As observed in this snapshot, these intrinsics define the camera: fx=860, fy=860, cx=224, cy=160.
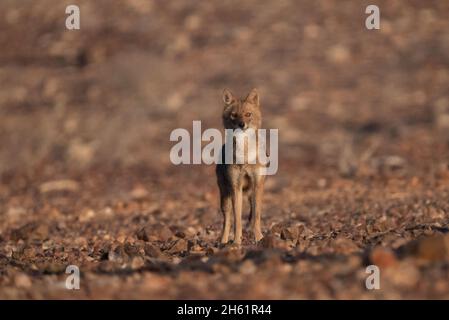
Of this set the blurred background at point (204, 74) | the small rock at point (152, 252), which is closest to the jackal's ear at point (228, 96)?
the small rock at point (152, 252)

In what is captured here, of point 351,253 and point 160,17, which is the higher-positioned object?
point 160,17

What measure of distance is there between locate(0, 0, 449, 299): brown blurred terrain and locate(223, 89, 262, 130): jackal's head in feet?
3.78

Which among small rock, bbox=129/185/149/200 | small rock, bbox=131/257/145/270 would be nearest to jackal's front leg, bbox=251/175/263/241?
small rock, bbox=131/257/145/270

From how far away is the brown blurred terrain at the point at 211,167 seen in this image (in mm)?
5961

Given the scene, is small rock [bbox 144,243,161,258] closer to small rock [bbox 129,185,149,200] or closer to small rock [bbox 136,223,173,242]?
small rock [bbox 136,223,173,242]

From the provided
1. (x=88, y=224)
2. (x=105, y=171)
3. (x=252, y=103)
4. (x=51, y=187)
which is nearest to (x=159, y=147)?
(x=105, y=171)

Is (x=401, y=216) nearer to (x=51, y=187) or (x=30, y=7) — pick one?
(x=51, y=187)

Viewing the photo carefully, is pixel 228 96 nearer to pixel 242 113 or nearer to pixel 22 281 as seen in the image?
pixel 242 113

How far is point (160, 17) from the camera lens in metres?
21.7

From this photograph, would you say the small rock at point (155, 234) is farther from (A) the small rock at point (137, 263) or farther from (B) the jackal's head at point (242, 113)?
(A) the small rock at point (137, 263)

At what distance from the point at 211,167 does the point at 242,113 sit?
6.53 meters

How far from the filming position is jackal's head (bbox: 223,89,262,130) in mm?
8789
